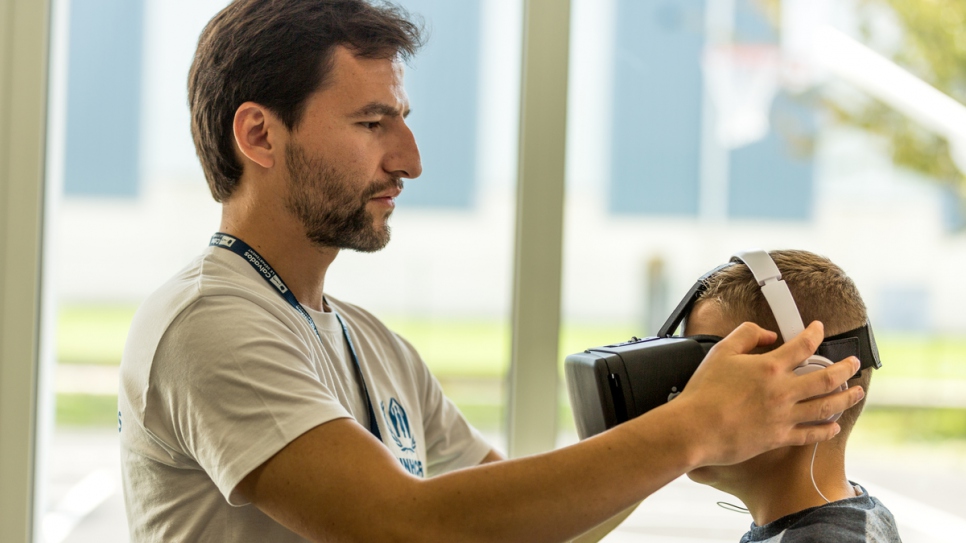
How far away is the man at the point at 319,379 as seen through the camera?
1.04m

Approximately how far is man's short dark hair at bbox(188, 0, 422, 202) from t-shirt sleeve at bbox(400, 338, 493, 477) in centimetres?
56

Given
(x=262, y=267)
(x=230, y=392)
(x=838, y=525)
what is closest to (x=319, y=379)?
(x=230, y=392)

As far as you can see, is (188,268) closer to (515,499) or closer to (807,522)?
(515,499)

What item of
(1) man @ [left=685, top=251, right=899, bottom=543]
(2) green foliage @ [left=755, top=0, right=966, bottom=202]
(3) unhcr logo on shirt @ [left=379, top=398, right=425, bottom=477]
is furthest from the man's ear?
(2) green foliage @ [left=755, top=0, right=966, bottom=202]

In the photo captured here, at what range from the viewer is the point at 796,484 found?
1313 mm

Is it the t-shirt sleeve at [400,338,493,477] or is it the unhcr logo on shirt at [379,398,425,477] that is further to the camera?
the t-shirt sleeve at [400,338,493,477]

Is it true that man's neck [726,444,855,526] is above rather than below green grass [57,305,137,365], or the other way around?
below

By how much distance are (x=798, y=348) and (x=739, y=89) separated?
1118mm

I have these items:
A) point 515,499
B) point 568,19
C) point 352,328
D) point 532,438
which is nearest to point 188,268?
point 352,328

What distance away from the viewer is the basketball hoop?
202 centimetres

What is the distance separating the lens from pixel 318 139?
53.9 inches

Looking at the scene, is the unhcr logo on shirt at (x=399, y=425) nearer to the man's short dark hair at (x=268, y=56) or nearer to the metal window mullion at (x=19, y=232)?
the man's short dark hair at (x=268, y=56)

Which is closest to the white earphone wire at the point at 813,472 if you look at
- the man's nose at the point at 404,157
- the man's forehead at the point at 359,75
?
the man's nose at the point at 404,157

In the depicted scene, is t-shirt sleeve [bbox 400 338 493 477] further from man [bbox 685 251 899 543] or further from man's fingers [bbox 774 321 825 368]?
man's fingers [bbox 774 321 825 368]
